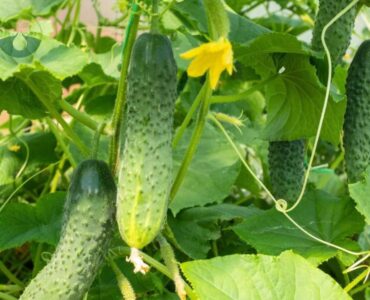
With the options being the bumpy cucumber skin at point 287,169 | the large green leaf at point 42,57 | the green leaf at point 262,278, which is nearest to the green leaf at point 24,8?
the large green leaf at point 42,57

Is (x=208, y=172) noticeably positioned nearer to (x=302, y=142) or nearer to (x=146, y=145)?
(x=302, y=142)

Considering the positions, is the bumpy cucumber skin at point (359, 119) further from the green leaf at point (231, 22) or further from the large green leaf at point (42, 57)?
the large green leaf at point (42, 57)

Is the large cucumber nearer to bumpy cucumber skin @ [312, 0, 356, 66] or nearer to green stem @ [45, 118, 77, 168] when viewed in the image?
bumpy cucumber skin @ [312, 0, 356, 66]

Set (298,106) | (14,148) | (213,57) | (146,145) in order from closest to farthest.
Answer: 1. (213,57)
2. (146,145)
3. (298,106)
4. (14,148)

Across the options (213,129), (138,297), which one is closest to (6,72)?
(138,297)

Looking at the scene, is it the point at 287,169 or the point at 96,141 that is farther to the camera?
the point at 287,169

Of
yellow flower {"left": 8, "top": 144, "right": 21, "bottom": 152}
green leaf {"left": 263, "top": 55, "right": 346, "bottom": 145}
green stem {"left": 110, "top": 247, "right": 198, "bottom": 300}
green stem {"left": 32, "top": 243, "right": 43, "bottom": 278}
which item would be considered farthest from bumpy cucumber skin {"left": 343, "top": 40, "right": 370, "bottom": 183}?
yellow flower {"left": 8, "top": 144, "right": 21, "bottom": 152}

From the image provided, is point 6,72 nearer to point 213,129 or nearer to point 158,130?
point 158,130

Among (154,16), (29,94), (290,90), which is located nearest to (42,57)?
(29,94)
